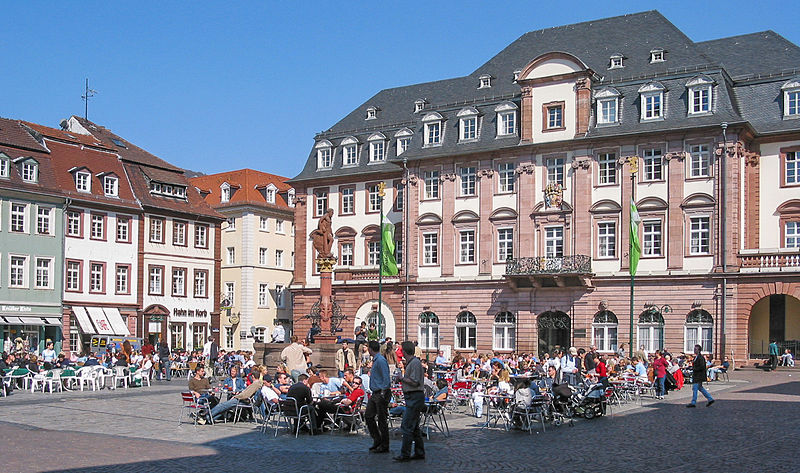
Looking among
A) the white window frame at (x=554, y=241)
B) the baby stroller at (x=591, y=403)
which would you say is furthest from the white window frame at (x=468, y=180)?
the baby stroller at (x=591, y=403)

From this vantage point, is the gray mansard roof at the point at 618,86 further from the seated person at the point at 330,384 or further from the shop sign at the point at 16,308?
the seated person at the point at 330,384

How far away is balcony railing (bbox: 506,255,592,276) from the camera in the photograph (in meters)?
47.8

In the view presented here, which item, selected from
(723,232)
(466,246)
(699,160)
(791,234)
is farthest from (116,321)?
(791,234)

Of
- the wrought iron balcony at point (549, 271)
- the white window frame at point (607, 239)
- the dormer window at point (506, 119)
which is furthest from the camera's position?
the dormer window at point (506, 119)

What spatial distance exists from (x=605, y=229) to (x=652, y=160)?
13.5 feet

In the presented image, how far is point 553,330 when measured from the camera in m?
49.6

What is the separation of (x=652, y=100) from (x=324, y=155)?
2152 centimetres

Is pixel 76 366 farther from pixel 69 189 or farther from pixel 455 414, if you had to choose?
pixel 69 189

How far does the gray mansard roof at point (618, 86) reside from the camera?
152 ft

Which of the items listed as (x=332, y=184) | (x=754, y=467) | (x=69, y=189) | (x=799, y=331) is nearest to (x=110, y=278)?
(x=69, y=189)

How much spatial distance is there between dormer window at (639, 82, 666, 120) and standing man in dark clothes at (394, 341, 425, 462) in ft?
115

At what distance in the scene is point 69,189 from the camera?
171 feet

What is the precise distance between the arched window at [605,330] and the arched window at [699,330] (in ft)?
11.8

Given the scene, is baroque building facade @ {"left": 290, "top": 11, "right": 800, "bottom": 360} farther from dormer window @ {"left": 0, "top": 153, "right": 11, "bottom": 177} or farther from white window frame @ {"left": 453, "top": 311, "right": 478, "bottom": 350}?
dormer window @ {"left": 0, "top": 153, "right": 11, "bottom": 177}
